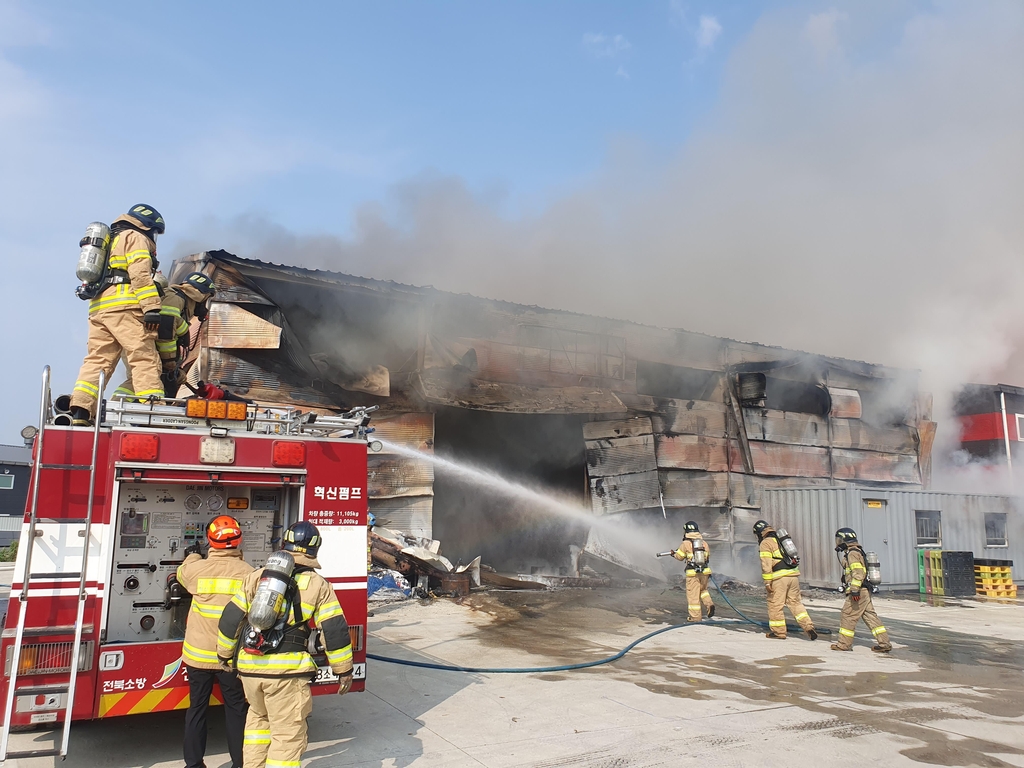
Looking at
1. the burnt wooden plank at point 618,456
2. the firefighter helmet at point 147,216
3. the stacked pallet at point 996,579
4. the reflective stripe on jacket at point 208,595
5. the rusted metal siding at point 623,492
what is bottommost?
the stacked pallet at point 996,579

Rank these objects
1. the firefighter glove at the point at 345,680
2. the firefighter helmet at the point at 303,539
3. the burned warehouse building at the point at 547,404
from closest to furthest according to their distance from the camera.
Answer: the firefighter glove at the point at 345,680, the firefighter helmet at the point at 303,539, the burned warehouse building at the point at 547,404

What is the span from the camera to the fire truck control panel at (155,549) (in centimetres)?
462

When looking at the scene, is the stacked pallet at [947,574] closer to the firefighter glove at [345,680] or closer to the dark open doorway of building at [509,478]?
the dark open doorway of building at [509,478]

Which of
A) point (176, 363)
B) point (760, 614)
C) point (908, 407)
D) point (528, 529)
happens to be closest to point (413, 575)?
point (528, 529)

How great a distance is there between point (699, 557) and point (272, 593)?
7.92 metres

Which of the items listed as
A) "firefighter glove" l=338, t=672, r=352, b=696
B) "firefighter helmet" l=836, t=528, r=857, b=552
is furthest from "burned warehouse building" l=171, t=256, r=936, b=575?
"firefighter glove" l=338, t=672, r=352, b=696

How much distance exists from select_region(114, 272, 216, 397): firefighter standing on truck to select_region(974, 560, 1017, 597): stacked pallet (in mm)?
16490

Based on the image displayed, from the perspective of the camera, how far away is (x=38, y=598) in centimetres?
393

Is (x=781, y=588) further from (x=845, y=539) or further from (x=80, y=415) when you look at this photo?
(x=80, y=415)

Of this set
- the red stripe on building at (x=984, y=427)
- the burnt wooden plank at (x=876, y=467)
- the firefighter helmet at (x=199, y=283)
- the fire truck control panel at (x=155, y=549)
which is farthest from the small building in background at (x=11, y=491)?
the red stripe on building at (x=984, y=427)

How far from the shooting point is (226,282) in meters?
12.0

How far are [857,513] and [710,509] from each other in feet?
9.64

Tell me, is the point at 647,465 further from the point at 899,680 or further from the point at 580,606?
the point at 899,680

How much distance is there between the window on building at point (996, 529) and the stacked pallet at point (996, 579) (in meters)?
1.69
